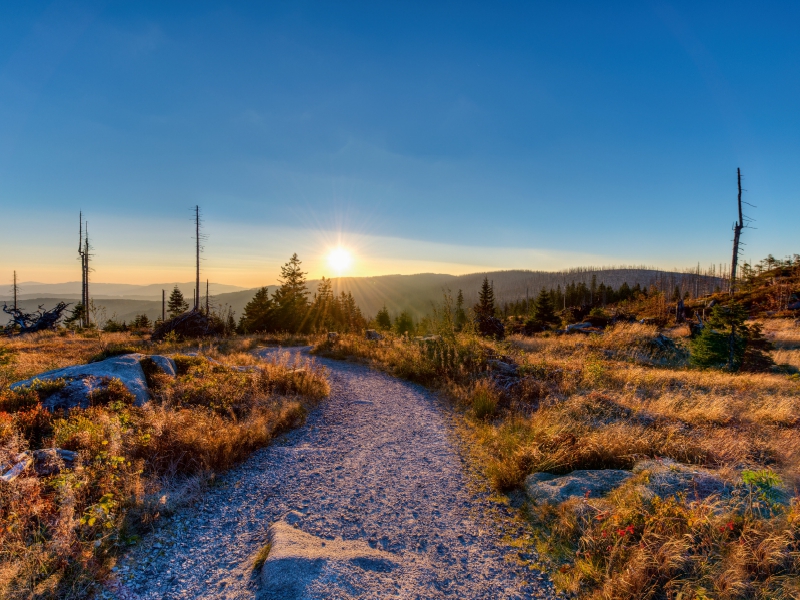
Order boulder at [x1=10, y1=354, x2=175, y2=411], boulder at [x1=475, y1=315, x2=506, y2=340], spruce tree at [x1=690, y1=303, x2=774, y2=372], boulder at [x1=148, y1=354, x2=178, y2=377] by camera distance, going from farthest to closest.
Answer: boulder at [x1=475, y1=315, x2=506, y2=340] → spruce tree at [x1=690, y1=303, x2=774, y2=372] → boulder at [x1=148, y1=354, x2=178, y2=377] → boulder at [x1=10, y1=354, x2=175, y2=411]

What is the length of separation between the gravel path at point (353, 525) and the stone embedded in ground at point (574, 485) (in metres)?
0.48

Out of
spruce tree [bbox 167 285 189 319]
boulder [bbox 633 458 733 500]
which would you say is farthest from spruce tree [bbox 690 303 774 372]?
spruce tree [bbox 167 285 189 319]

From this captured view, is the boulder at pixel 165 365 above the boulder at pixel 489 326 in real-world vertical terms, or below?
above

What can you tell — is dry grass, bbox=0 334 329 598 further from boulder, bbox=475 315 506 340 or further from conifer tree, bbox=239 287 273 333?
conifer tree, bbox=239 287 273 333

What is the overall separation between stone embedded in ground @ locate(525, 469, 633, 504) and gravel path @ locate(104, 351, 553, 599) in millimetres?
482

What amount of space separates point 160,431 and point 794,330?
1408 inches

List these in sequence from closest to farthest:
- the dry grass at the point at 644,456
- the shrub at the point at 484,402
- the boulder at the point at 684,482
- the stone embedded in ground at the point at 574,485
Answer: the dry grass at the point at 644,456
the boulder at the point at 684,482
the stone embedded in ground at the point at 574,485
the shrub at the point at 484,402

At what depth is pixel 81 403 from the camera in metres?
6.12

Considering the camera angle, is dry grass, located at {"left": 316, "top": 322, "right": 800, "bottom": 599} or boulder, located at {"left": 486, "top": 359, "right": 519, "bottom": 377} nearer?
dry grass, located at {"left": 316, "top": 322, "right": 800, "bottom": 599}

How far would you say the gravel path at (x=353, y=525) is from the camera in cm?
304

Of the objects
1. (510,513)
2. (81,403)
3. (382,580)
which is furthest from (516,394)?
(81,403)

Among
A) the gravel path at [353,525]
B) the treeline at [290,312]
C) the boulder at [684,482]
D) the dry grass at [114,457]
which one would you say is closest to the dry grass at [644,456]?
the boulder at [684,482]

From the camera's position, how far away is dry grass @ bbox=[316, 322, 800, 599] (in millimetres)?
2779

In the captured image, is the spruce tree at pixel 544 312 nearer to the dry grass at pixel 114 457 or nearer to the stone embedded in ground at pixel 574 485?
the dry grass at pixel 114 457
